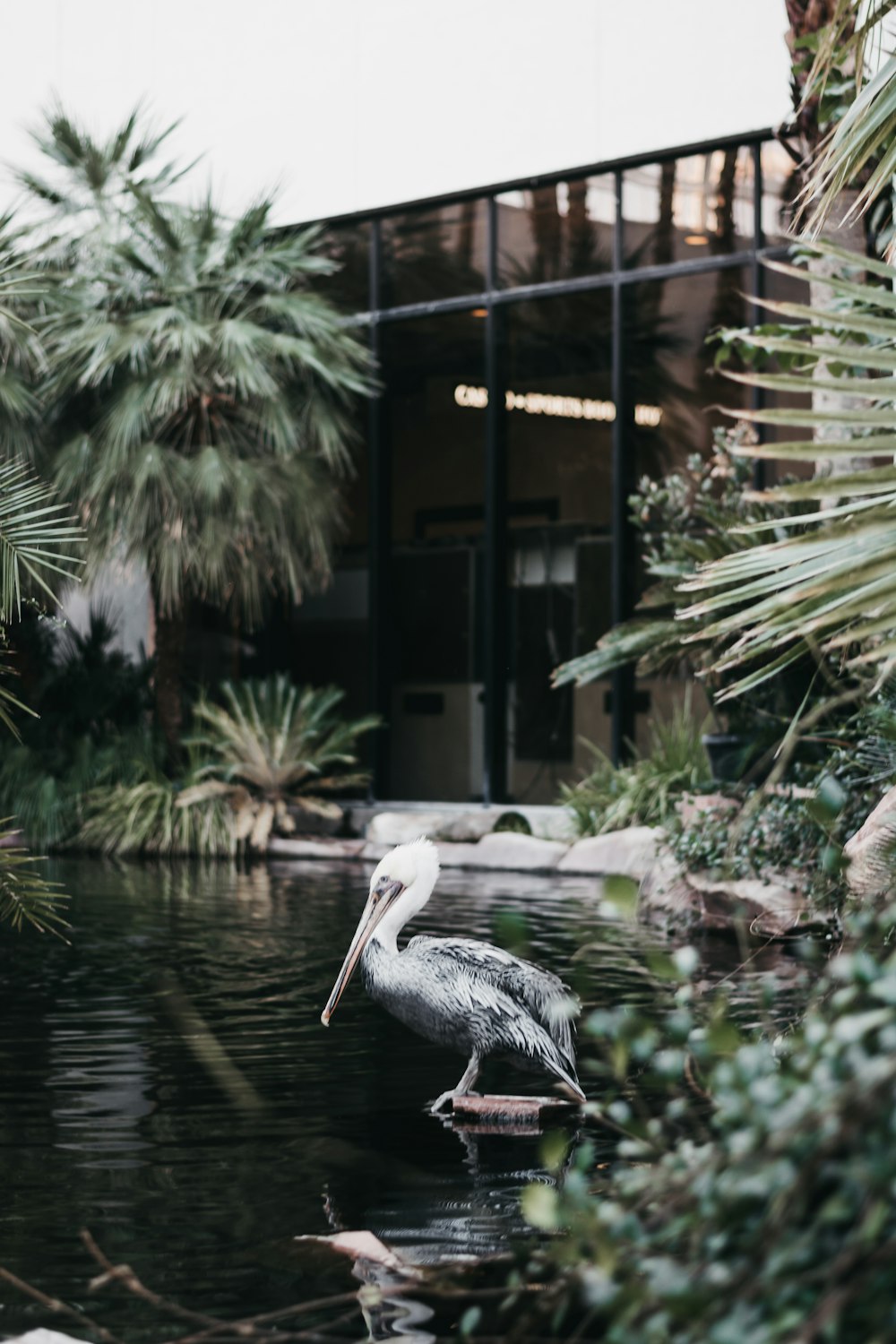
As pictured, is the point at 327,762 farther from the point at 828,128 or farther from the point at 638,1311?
the point at 638,1311

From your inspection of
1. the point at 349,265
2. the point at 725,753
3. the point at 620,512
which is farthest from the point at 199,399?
the point at 725,753

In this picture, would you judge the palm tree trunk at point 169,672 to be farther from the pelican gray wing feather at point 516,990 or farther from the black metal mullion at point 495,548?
the pelican gray wing feather at point 516,990

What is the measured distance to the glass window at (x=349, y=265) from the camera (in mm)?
16438

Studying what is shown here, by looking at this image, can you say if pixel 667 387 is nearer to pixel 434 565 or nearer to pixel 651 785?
pixel 434 565

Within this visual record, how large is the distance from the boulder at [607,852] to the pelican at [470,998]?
603cm

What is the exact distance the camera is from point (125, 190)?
1488 centimetres

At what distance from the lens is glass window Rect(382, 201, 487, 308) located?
619 inches

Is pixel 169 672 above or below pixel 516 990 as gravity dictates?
above

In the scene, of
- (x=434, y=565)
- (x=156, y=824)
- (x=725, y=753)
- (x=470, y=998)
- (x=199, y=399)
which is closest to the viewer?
(x=470, y=998)

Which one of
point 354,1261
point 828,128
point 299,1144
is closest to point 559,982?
point 299,1144

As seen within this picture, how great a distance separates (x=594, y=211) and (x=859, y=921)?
1365 centimetres

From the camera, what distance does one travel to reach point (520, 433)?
16.1 m

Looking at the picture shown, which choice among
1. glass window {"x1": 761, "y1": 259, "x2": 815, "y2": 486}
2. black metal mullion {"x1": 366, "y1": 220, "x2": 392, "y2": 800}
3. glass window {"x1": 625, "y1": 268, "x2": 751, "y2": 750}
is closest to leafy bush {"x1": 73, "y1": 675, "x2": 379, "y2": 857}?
black metal mullion {"x1": 366, "y1": 220, "x2": 392, "y2": 800}

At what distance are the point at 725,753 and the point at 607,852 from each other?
1710mm
